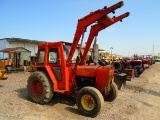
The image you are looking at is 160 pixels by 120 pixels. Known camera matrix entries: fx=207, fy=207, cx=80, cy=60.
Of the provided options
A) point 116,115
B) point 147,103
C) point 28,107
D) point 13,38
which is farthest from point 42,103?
point 13,38

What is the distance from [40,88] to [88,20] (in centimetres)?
300

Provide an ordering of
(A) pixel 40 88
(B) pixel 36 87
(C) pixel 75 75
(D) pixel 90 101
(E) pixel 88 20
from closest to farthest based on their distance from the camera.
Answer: (D) pixel 90 101, (E) pixel 88 20, (C) pixel 75 75, (A) pixel 40 88, (B) pixel 36 87

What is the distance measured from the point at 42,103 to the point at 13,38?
23.3 metres

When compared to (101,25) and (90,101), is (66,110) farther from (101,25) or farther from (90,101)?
(101,25)

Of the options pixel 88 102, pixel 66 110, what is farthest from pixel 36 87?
pixel 88 102

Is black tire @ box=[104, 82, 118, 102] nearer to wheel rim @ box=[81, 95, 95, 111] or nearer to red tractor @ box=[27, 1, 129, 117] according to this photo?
red tractor @ box=[27, 1, 129, 117]

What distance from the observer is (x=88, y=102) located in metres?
6.44

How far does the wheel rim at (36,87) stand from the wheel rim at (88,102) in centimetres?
181

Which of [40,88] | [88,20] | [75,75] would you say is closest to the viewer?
[88,20]

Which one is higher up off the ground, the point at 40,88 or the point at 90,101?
the point at 40,88

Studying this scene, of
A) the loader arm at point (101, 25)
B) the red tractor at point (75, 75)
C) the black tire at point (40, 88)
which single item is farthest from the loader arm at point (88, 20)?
the black tire at point (40, 88)

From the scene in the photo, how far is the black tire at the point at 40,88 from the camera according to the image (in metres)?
7.12

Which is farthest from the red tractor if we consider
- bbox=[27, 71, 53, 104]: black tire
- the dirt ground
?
the dirt ground

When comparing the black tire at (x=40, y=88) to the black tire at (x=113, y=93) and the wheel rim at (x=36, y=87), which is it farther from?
the black tire at (x=113, y=93)
